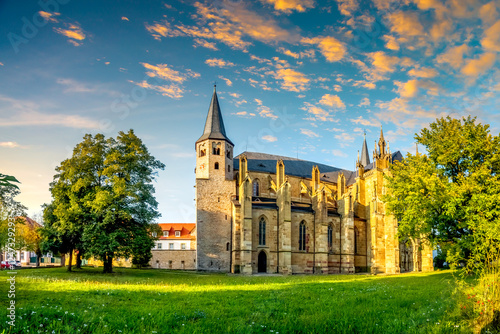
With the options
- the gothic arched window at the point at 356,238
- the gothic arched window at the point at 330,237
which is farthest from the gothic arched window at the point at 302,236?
the gothic arched window at the point at 356,238

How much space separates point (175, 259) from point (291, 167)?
21820mm

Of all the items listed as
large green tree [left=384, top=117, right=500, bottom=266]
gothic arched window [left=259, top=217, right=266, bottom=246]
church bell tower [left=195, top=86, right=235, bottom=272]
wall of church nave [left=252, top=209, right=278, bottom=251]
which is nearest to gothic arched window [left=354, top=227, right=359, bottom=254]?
wall of church nave [left=252, top=209, right=278, bottom=251]

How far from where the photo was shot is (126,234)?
30422mm

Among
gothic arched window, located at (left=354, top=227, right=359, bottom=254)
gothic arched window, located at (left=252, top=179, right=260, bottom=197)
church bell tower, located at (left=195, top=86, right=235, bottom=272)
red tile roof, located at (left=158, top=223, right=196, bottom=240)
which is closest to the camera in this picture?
church bell tower, located at (left=195, top=86, right=235, bottom=272)

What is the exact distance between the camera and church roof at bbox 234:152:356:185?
2028 inches

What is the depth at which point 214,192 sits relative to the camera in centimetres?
4547

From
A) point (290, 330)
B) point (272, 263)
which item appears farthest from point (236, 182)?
point (290, 330)

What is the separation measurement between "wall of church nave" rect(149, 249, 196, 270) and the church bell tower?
10.4 m

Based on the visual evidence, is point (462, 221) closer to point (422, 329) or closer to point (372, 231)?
point (422, 329)

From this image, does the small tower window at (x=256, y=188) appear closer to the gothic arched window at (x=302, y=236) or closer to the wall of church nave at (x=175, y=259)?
the gothic arched window at (x=302, y=236)

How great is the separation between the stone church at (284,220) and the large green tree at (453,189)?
16.5 m

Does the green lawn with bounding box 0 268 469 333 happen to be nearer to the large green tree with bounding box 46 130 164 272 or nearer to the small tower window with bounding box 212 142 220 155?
the large green tree with bounding box 46 130 164 272

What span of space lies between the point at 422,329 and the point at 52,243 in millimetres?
31236

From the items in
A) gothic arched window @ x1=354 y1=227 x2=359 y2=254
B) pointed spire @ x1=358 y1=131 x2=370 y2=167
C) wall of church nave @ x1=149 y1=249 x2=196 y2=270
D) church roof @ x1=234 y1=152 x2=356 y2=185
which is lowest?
wall of church nave @ x1=149 y1=249 x2=196 y2=270
